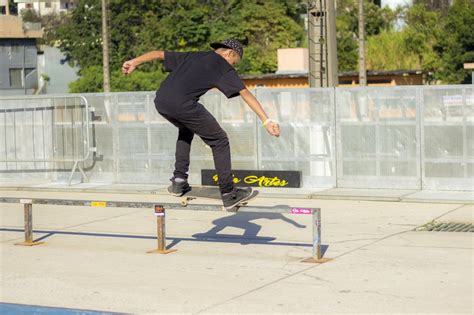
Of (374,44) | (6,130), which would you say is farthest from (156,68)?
(6,130)

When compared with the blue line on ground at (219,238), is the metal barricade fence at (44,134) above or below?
above

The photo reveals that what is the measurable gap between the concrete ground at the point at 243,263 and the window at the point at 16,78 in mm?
49386

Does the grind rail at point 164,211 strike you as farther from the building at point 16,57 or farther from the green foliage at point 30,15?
the green foliage at point 30,15

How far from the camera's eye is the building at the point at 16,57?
62500 millimetres

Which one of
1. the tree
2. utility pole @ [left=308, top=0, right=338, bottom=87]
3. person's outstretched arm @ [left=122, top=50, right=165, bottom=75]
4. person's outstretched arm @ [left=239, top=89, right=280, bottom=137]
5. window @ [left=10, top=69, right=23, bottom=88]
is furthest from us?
the tree

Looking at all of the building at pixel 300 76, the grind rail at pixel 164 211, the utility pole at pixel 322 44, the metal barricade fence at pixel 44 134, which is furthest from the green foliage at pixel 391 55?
the grind rail at pixel 164 211

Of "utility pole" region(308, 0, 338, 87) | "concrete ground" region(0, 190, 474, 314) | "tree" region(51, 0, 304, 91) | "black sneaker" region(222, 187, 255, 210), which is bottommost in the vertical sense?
"concrete ground" region(0, 190, 474, 314)

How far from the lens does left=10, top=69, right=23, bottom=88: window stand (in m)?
63.0

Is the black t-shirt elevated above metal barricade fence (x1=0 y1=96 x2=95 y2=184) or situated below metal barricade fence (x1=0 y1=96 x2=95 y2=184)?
above

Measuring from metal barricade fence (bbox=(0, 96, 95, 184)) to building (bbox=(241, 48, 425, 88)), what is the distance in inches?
1468

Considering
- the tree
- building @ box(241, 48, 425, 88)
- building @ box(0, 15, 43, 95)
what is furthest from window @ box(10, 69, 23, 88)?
building @ box(241, 48, 425, 88)

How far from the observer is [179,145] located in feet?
35.5

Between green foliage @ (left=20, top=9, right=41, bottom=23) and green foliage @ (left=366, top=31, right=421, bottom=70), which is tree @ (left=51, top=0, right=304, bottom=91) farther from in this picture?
green foliage @ (left=20, top=9, right=41, bottom=23)

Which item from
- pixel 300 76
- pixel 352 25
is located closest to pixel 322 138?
pixel 300 76
